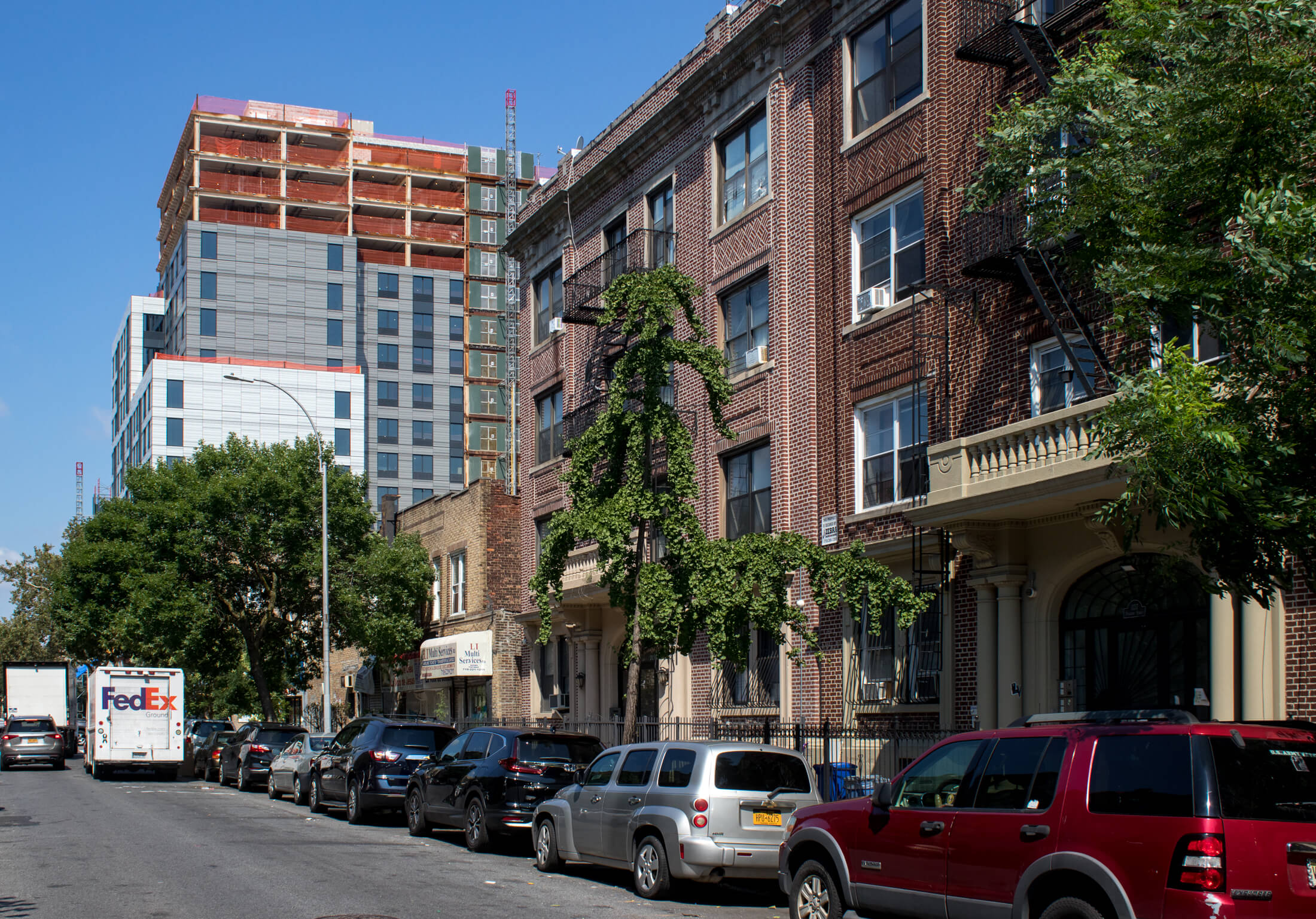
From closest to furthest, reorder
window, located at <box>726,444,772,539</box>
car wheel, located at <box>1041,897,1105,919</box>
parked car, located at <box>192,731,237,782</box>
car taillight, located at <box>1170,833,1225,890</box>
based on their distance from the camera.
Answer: car taillight, located at <box>1170,833,1225,890</box> → car wheel, located at <box>1041,897,1105,919</box> → window, located at <box>726,444,772,539</box> → parked car, located at <box>192,731,237,782</box>

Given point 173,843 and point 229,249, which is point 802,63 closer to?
point 173,843

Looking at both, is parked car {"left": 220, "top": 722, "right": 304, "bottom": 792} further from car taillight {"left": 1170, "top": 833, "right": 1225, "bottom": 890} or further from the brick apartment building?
car taillight {"left": 1170, "top": 833, "right": 1225, "bottom": 890}

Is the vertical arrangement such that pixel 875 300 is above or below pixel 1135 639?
above

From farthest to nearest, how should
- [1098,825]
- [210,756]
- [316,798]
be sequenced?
[210,756] → [316,798] → [1098,825]

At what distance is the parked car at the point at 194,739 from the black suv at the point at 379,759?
621 inches

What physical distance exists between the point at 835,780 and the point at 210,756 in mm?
23389

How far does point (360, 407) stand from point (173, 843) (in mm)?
75314

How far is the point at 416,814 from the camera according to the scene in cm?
1956

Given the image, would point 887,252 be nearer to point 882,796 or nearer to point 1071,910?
point 882,796

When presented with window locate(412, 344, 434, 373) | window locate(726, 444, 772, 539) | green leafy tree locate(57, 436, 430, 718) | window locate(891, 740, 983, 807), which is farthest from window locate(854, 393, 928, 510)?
window locate(412, 344, 434, 373)

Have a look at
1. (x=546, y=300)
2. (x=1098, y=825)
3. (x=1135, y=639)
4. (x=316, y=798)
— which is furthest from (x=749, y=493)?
(x=1098, y=825)

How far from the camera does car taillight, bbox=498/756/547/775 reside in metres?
17.3

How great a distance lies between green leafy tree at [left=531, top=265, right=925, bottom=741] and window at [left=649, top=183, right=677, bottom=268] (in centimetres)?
733

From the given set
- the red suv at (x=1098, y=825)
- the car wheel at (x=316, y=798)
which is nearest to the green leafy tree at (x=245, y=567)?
the car wheel at (x=316, y=798)
